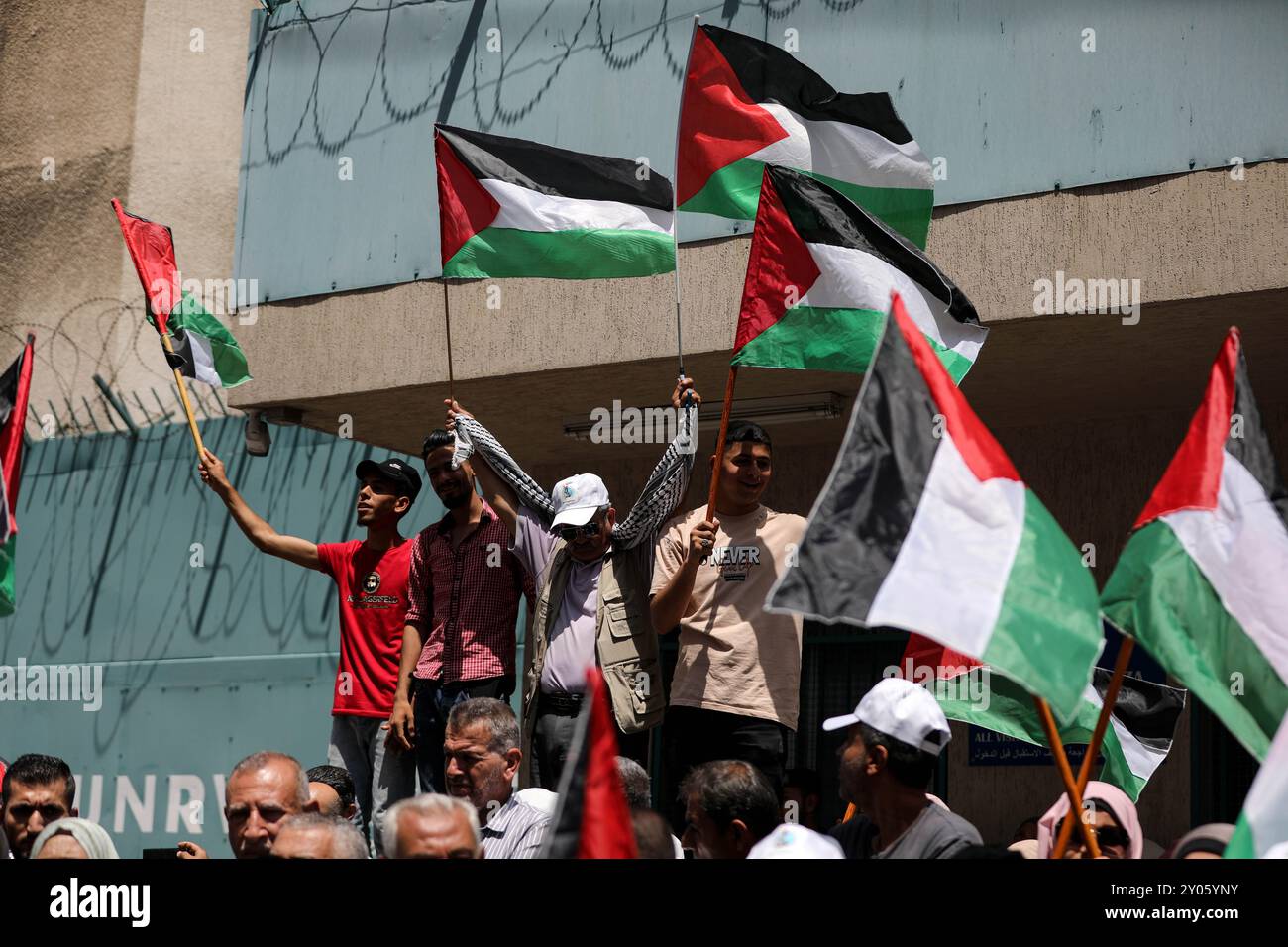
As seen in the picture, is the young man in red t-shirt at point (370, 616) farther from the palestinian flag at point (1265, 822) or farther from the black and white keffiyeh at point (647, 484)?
the palestinian flag at point (1265, 822)

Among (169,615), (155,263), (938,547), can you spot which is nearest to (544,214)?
(155,263)

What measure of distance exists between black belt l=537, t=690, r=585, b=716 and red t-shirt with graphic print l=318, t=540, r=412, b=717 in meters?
1.24

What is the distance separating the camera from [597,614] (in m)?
7.18

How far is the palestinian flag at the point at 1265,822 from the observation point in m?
3.59

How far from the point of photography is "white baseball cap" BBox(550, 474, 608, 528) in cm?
711

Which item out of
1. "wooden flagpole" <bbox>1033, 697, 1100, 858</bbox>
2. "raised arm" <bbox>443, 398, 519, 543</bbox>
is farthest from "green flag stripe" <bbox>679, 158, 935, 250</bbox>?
"wooden flagpole" <bbox>1033, 697, 1100, 858</bbox>

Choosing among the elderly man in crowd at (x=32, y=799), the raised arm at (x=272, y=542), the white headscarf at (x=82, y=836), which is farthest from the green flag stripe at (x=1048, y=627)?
the raised arm at (x=272, y=542)

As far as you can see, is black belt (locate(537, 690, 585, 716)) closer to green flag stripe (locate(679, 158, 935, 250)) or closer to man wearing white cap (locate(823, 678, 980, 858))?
man wearing white cap (locate(823, 678, 980, 858))

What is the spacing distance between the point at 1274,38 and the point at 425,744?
507cm

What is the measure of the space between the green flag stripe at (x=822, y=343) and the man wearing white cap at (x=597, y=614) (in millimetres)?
375

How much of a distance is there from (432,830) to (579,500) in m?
2.81

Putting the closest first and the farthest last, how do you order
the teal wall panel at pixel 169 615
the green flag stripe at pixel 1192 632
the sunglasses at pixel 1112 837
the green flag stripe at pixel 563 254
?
1. the green flag stripe at pixel 1192 632
2. the sunglasses at pixel 1112 837
3. the green flag stripe at pixel 563 254
4. the teal wall panel at pixel 169 615

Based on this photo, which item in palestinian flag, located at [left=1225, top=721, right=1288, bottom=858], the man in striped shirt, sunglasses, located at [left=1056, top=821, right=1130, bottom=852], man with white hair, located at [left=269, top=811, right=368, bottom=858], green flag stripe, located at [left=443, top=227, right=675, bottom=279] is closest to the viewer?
palestinian flag, located at [left=1225, top=721, right=1288, bottom=858]
